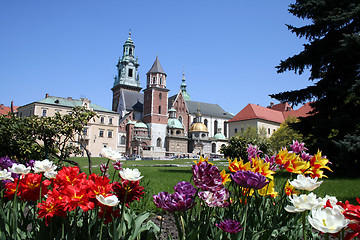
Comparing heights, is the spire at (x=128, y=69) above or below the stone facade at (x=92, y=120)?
above

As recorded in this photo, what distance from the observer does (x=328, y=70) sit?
13.3m

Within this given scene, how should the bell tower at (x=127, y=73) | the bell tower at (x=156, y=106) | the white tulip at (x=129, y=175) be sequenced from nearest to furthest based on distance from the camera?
the white tulip at (x=129, y=175)
the bell tower at (x=156, y=106)
the bell tower at (x=127, y=73)

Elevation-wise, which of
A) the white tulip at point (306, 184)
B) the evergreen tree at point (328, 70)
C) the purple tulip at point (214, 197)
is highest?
the evergreen tree at point (328, 70)

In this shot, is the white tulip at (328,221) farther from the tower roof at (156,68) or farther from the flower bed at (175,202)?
the tower roof at (156,68)

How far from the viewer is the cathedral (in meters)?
53.3

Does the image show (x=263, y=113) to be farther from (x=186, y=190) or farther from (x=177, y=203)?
(x=177, y=203)

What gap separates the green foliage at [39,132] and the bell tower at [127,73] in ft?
195

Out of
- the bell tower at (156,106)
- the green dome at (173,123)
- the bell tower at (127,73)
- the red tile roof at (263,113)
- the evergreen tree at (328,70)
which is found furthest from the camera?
the bell tower at (127,73)

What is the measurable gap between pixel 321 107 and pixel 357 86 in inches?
126

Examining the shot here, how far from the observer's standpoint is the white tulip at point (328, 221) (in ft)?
4.48

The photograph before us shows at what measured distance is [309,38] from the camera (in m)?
13.7

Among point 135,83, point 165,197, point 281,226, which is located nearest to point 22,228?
point 165,197

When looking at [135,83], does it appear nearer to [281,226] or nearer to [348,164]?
[348,164]

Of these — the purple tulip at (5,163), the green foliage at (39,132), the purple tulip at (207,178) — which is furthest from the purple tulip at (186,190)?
the green foliage at (39,132)
